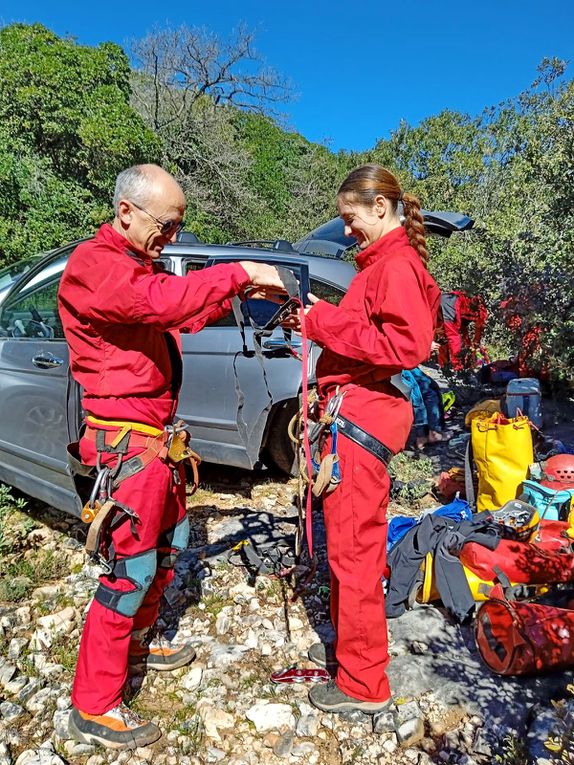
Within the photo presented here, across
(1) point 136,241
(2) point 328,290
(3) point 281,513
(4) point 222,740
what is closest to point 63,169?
(2) point 328,290

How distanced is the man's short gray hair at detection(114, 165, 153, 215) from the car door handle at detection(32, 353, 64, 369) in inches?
65.1

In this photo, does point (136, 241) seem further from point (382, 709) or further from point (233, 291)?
point (382, 709)

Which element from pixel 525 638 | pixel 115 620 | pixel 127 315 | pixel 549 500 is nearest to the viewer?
pixel 127 315

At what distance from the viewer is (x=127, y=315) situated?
191cm

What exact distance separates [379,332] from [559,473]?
2.54 metres

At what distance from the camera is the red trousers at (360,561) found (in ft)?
7.00

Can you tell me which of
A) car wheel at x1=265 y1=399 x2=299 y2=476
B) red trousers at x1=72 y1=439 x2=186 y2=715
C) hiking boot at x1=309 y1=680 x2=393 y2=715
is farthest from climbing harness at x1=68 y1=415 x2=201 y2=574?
car wheel at x1=265 y1=399 x2=299 y2=476

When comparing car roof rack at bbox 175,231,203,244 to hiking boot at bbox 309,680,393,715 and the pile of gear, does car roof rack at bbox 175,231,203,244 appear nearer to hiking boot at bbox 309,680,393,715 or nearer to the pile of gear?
the pile of gear

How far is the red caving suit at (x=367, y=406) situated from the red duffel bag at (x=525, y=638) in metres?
0.57

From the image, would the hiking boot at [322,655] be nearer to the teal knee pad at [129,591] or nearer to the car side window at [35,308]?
the teal knee pad at [129,591]

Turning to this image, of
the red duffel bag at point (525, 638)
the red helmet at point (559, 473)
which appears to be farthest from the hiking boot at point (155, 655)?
the red helmet at point (559, 473)

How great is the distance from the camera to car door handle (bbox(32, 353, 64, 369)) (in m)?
3.39

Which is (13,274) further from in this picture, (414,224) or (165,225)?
(414,224)

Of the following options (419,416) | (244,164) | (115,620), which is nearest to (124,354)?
(115,620)
